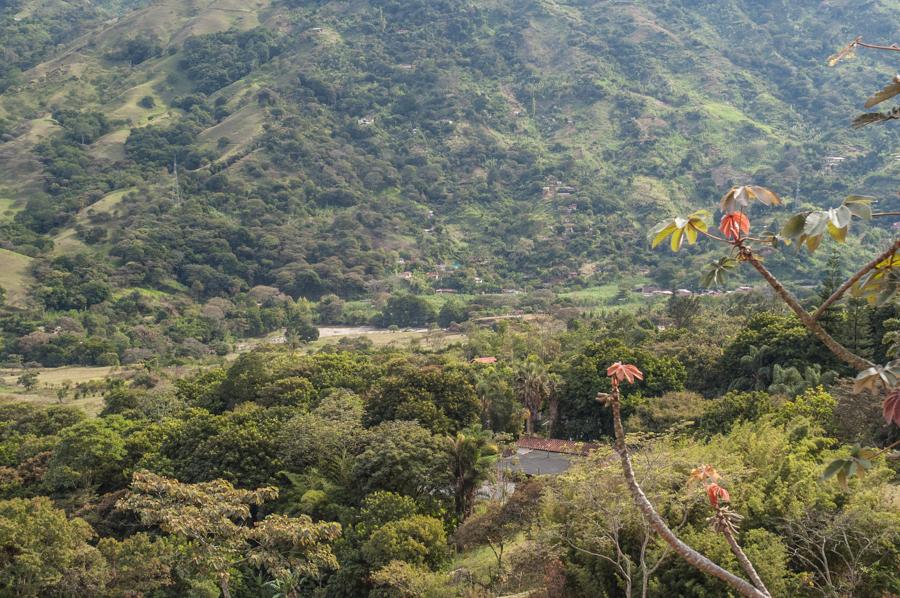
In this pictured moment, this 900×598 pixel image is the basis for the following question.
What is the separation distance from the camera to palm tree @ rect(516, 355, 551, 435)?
2948cm

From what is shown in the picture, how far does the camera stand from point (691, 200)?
86312mm

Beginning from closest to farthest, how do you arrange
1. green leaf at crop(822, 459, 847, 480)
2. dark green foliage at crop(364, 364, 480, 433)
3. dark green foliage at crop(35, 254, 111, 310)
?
1. green leaf at crop(822, 459, 847, 480)
2. dark green foliage at crop(364, 364, 480, 433)
3. dark green foliage at crop(35, 254, 111, 310)

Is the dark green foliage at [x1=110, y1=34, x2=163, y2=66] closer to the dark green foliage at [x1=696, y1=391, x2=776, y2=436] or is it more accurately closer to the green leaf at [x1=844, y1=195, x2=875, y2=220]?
the dark green foliage at [x1=696, y1=391, x2=776, y2=436]

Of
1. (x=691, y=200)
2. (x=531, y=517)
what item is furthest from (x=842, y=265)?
(x=531, y=517)

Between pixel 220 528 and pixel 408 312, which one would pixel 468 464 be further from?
pixel 408 312

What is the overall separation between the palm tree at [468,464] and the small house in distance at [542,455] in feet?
10.2

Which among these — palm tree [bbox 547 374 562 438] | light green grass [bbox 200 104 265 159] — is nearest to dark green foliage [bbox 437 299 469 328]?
palm tree [bbox 547 374 562 438]

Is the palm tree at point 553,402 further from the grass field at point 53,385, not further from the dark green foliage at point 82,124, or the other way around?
the dark green foliage at point 82,124

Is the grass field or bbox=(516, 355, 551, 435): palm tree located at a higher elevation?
bbox=(516, 355, 551, 435): palm tree

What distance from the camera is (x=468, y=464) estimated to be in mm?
20594

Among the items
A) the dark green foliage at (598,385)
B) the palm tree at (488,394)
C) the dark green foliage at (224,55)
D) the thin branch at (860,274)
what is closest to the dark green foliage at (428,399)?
the palm tree at (488,394)

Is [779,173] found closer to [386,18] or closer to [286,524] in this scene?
[386,18]

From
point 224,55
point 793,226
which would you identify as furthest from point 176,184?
point 793,226

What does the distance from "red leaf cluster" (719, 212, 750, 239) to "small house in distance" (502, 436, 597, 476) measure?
808 inches
